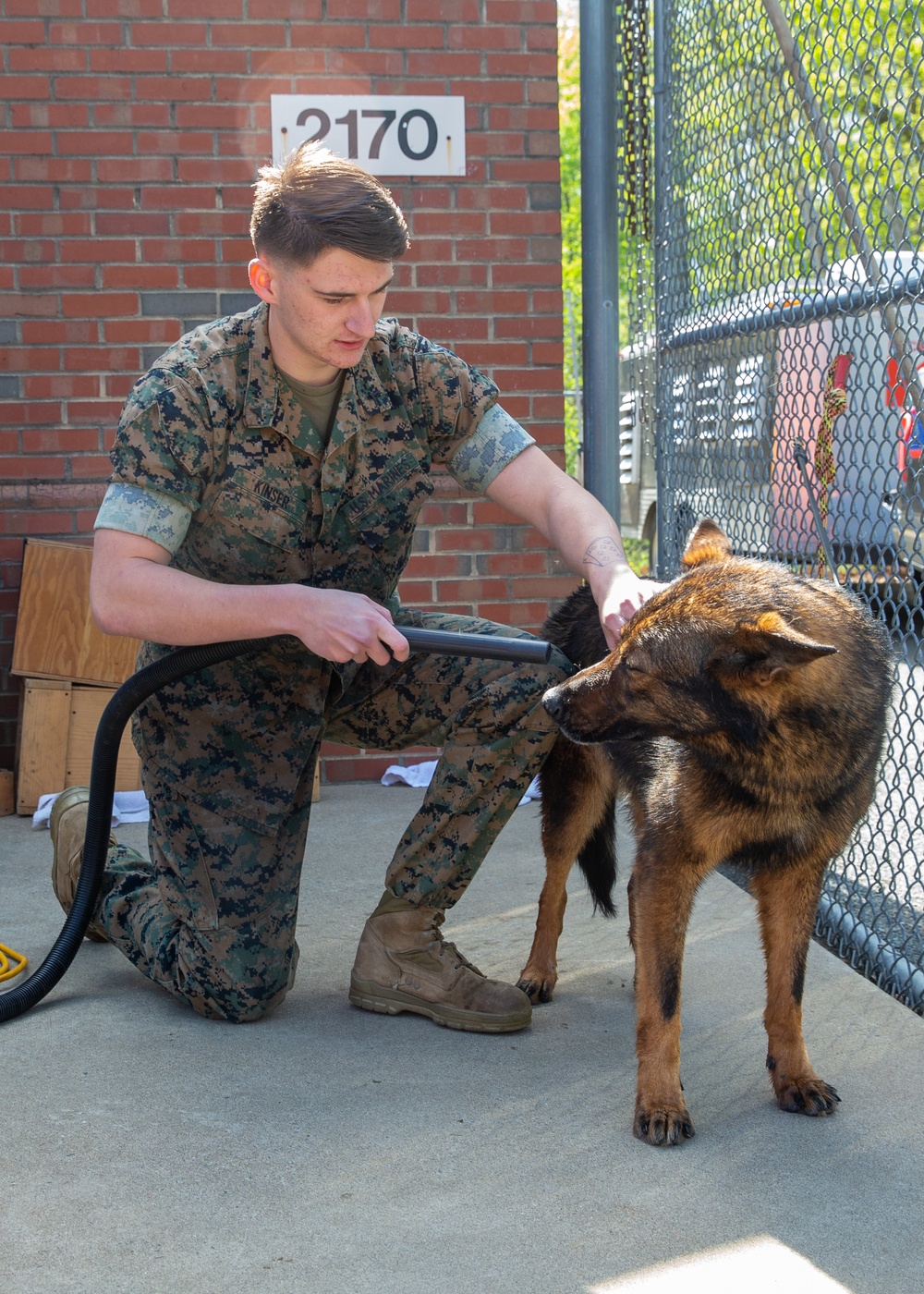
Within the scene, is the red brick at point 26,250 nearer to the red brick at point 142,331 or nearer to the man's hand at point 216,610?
the red brick at point 142,331

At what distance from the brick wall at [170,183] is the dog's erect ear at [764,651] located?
3.17 m

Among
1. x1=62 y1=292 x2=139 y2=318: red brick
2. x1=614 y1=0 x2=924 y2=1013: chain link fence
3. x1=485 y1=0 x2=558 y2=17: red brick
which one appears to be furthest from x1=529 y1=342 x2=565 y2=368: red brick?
x1=62 y1=292 x2=139 y2=318: red brick

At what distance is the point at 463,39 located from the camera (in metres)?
5.33

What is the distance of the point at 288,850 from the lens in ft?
10.2

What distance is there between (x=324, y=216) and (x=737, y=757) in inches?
57.8

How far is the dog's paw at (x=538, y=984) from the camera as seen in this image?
10.5 feet

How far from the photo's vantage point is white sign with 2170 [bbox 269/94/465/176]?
525 cm

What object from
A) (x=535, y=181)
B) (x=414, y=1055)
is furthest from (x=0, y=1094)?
(x=535, y=181)

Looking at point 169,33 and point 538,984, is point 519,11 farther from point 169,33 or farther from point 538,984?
point 538,984

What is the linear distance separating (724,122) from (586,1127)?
141 inches

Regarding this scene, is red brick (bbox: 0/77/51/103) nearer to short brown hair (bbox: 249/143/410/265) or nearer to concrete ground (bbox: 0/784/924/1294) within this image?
short brown hair (bbox: 249/143/410/265)

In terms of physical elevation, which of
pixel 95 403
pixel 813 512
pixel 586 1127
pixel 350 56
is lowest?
pixel 586 1127

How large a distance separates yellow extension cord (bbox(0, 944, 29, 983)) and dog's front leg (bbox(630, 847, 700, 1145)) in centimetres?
170

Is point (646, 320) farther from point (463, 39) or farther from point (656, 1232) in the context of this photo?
point (656, 1232)
